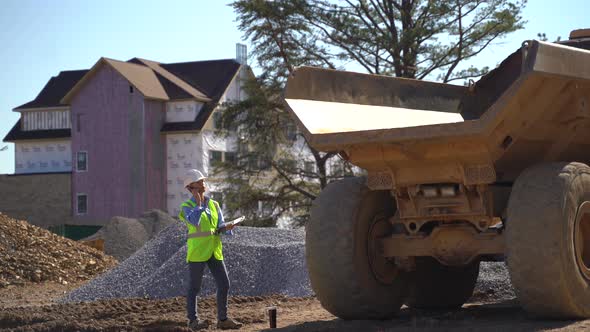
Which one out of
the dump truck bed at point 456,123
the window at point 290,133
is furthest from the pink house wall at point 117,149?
the dump truck bed at point 456,123

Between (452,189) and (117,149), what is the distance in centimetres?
4650

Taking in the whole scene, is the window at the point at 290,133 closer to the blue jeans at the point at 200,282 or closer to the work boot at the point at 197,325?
the blue jeans at the point at 200,282

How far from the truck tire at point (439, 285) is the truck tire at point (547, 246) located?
6.55 feet

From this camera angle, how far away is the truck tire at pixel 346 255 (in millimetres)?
8555

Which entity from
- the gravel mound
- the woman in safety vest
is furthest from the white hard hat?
the gravel mound

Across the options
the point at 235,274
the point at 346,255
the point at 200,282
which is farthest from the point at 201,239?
the point at 235,274

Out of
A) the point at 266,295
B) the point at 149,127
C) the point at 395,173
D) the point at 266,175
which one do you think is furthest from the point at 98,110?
the point at 395,173

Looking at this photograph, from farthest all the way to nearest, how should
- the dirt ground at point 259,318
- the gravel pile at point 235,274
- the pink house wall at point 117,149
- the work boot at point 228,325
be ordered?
the pink house wall at point 117,149 → the gravel pile at point 235,274 → the work boot at point 228,325 → the dirt ground at point 259,318

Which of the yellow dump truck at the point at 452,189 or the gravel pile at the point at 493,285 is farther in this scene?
the gravel pile at the point at 493,285

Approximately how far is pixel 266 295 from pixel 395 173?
485 cm

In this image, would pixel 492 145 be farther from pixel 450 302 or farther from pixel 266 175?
pixel 266 175

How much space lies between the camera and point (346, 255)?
8523 mm

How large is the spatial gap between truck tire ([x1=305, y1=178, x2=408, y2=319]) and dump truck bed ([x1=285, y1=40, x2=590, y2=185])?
40 cm

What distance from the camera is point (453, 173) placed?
8.23 m
